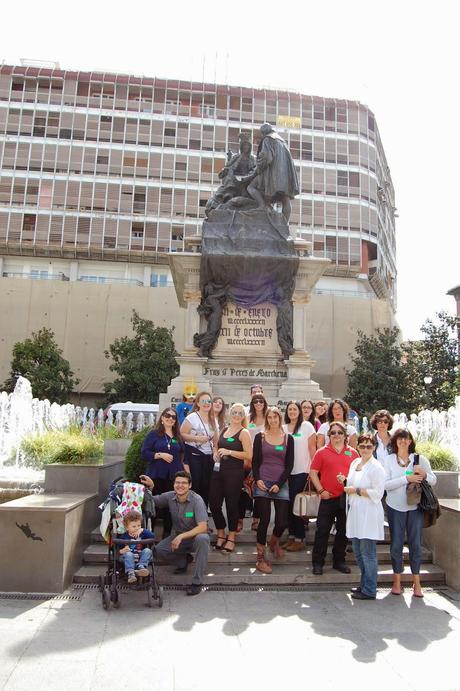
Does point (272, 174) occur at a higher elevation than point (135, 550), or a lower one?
higher

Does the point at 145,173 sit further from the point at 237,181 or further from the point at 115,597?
the point at 115,597

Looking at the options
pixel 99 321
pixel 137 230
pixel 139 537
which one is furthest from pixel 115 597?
pixel 137 230

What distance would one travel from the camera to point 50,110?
4703 cm

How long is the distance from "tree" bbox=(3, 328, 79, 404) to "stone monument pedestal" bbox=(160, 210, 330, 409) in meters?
21.7

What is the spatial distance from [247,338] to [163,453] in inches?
253

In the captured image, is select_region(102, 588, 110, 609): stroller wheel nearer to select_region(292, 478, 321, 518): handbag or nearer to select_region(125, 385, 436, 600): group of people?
select_region(125, 385, 436, 600): group of people

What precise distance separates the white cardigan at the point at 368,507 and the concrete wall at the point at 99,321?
34.2 meters

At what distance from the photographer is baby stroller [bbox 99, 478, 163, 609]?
532 centimetres

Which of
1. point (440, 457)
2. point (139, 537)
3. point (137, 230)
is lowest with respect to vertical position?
point (139, 537)

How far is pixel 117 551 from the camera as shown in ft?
18.3

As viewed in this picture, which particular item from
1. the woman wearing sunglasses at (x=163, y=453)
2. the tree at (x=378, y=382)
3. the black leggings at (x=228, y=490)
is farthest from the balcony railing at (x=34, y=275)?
Result: the black leggings at (x=228, y=490)

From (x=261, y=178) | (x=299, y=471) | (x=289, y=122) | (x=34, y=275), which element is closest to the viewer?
(x=299, y=471)

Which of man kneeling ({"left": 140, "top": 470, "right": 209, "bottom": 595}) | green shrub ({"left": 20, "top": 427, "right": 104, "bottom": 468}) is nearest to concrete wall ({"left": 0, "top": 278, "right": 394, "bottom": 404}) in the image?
green shrub ({"left": 20, "top": 427, "right": 104, "bottom": 468})

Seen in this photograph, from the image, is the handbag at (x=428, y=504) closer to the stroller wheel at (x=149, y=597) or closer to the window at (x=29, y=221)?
the stroller wheel at (x=149, y=597)
